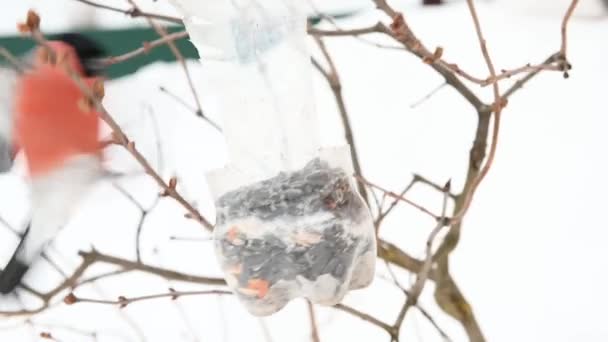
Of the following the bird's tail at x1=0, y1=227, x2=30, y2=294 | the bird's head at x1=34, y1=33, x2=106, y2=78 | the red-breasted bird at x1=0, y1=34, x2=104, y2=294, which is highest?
the bird's head at x1=34, y1=33, x2=106, y2=78

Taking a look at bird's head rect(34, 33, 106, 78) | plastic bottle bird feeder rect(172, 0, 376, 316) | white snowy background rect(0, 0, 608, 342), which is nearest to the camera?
plastic bottle bird feeder rect(172, 0, 376, 316)

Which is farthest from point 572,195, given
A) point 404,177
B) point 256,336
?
point 256,336

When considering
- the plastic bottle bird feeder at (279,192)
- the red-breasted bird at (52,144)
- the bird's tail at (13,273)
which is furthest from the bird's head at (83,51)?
the plastic bottle bird feeder at (279,192)

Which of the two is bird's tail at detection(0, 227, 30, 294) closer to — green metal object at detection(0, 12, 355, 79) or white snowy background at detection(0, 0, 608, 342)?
white snowy background at detection(0, 0, 608, 342)

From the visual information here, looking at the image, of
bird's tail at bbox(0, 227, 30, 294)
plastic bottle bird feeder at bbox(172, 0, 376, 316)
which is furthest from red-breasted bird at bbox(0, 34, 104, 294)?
plastic bottle bird feeder at bbox(172, 0, 376, 316)

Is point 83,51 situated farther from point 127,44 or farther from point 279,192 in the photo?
point 279,192

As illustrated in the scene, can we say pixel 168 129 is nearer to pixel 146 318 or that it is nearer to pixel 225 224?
pixel 146 318

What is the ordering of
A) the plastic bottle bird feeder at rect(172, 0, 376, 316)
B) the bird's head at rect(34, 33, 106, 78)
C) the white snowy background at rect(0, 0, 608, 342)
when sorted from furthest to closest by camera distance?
1. the bird's head at rect(34, 33, 106, 78)
2. the white snowy background at rect(0, 0, 608, 342)
3. the plastic bottle bird feeder at rect(172, 0, 376, 316)
